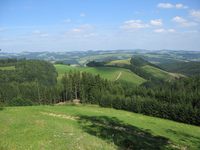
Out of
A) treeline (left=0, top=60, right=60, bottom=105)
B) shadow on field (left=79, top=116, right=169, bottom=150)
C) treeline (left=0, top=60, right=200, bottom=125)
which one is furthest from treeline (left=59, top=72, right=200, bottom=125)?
shadow on field (left=79, top=116, right=169, bottom=150)

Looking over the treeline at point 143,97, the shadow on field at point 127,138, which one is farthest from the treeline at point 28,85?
the shadow on field at point 127,138

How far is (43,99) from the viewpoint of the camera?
12594 centimetres

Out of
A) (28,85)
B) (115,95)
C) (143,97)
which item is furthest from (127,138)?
(28,85)

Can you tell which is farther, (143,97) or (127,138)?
(143,97)

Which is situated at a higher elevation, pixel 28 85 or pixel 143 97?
pixel 28 85

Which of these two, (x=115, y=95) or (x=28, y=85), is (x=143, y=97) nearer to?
(x=115, y=95)

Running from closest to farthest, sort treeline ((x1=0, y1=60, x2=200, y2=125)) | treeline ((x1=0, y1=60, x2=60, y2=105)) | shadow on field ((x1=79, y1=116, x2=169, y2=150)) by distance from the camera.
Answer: shadow on field ((x1=79, y1=116, x2=169, y2=150)), treeline ((x1=0, y1=60, x2=200, y2=125)), treeline ((x1=0, y1=60, x2=60, y2=105))

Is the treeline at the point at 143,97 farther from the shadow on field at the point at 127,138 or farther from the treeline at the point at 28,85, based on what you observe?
the shadow on field at the point at 127,138

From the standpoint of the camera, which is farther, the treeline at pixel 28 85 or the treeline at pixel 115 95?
the treeline at pixel 28 85

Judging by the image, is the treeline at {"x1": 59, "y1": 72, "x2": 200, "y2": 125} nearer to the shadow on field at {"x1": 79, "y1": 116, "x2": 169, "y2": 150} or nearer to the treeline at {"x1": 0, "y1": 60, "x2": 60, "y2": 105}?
the treeline at {"x1": 0, "y1": 60, "x2": 60, "y2": 105}

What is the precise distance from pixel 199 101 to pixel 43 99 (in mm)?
73795

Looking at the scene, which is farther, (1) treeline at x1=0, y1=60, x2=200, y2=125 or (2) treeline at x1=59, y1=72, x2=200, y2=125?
(1) treeline at x1=0, y1=60, x2=200, y2=125

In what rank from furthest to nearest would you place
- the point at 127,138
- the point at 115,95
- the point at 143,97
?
1. the point at 115,95
2. the point at 143,97
3. the point at 127,138

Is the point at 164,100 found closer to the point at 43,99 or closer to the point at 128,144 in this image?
the point at 43,99
